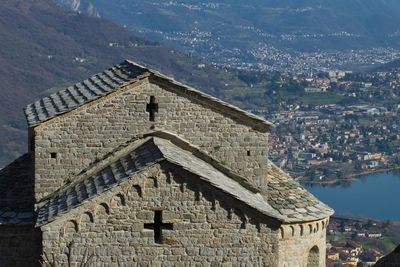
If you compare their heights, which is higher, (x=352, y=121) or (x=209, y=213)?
(x=352, y=121)

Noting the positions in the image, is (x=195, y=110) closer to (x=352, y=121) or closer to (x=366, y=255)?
(x=366, y=255)

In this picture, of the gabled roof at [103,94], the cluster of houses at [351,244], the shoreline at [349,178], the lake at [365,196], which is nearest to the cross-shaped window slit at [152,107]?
the gabled roof at [103,94]

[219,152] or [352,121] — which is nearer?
[219,152]

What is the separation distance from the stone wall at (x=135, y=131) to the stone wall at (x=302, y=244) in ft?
3.11

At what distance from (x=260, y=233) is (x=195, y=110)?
2744mm

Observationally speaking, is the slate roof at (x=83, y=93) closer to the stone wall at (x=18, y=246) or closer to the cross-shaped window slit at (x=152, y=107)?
the cross-shaped window slit at (x=152, y=107)

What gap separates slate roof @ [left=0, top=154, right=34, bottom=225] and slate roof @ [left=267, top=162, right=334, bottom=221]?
3.77 metres

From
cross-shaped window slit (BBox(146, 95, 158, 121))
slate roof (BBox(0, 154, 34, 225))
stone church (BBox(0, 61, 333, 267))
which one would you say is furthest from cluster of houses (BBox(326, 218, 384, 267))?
cross-shaped window slit (BBox(146, 95, 158, 121))

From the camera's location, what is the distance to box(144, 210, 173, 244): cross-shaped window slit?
592 inches

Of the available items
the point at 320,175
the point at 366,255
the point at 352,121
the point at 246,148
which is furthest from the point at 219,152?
the point at 352,121

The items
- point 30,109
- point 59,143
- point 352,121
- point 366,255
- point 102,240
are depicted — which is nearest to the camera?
point 102,240

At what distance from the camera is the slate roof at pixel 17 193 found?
17000 mm

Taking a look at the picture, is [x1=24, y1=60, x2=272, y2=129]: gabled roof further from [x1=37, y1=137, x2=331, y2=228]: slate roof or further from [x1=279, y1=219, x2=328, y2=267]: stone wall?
[x1=279, y1=219, x2=328, y2=267]: stone wall

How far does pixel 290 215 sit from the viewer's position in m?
17.7
